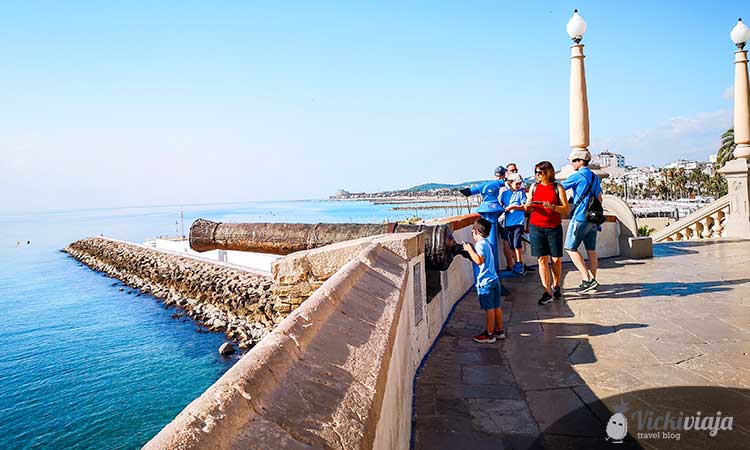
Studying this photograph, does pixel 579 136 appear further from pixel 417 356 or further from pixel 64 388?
pixel 64 388

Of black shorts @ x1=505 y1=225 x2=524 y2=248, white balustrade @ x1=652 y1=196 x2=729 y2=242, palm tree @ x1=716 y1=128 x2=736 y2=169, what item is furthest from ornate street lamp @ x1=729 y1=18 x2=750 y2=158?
→ palm tree @ x1=716 y1=128 x2=736 y2=169

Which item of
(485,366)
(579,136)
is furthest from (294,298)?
(579,136)

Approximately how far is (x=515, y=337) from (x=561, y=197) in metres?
1.98

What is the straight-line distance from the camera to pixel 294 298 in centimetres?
393

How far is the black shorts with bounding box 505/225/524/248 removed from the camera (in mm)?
6965

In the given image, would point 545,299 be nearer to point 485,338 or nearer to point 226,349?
point 485,338

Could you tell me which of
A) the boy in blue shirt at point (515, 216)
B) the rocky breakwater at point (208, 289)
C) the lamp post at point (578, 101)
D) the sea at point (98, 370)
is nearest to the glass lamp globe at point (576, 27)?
the lamp post at point (578, 101)

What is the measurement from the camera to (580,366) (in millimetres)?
3410

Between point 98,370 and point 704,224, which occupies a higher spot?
point 704,224

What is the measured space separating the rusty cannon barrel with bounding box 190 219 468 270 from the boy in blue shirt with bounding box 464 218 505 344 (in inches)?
9.1

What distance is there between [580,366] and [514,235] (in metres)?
3.84

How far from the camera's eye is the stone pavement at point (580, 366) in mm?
2586

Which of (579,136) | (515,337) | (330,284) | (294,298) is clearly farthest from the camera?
(579,136)

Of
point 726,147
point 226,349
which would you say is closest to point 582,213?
point 226,349
